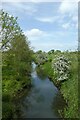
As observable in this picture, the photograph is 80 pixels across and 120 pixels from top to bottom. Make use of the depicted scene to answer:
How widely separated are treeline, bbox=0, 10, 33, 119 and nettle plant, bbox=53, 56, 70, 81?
5503 mm

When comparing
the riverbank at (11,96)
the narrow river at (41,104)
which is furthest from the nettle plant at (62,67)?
the riverbank at (11,96)

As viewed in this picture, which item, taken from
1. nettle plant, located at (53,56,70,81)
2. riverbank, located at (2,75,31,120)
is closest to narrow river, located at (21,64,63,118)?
riverbank, located at (2,75,31,120)

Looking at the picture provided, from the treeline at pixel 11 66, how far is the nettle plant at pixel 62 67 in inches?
217

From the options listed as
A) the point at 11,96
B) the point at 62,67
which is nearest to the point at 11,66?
the point at 62,67

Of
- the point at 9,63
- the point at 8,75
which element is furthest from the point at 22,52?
the point at 8,75

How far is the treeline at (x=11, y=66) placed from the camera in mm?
28438

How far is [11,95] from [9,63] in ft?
49.2

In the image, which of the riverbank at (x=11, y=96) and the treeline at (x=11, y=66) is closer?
the riverbank at (x=11, y=96)

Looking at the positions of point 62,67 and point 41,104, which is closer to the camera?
point 41,104

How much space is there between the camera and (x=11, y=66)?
47.1m

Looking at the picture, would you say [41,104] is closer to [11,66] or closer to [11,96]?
[11,96]

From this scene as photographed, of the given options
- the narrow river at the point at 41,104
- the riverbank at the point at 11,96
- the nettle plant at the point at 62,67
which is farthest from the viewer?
the nettle plant at the point at 62,67

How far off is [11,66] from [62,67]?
11.7 meters

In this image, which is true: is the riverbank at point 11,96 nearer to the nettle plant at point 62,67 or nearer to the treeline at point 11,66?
the treeline at point 11,66
